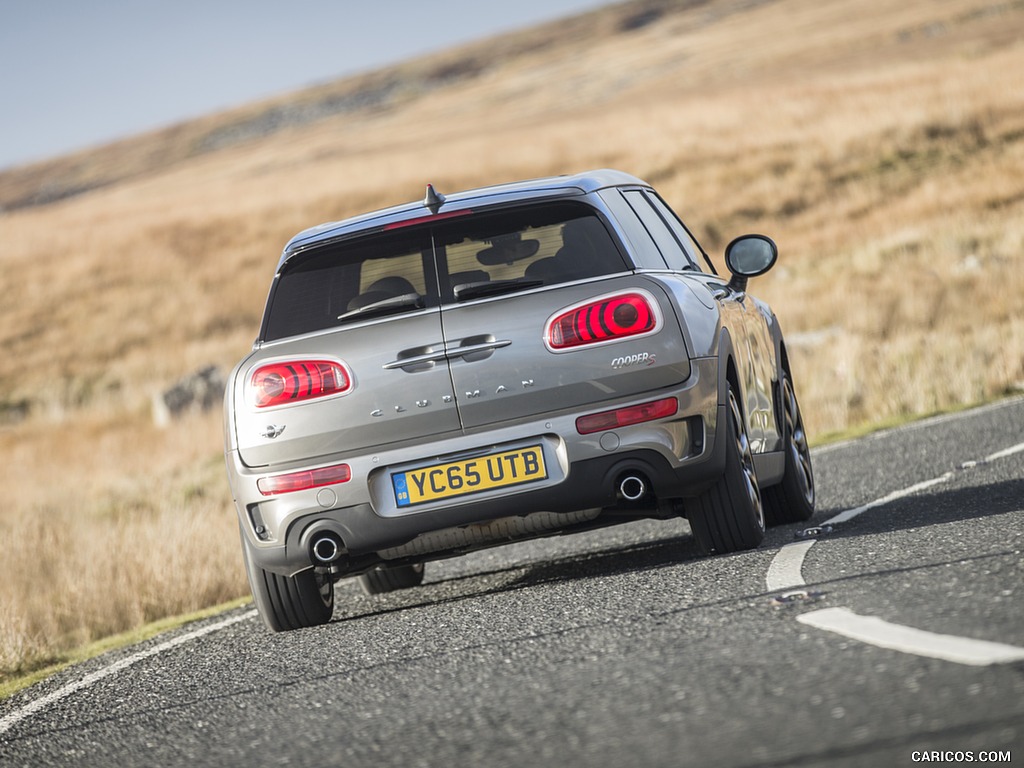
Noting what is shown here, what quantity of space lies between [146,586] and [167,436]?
43.0 ft

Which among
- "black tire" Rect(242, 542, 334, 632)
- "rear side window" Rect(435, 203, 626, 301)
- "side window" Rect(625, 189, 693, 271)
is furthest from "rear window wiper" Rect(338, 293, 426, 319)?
"side window" Rect(625, 189, 693, 271)

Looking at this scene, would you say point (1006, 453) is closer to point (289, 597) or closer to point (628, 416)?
point (628, 416)

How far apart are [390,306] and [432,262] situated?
0.26 m

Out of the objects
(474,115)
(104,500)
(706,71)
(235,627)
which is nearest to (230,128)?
(474,115)

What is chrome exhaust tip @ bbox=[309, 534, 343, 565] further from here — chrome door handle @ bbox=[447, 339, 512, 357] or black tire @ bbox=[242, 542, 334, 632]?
chrome door handle @ bbox=[447, 339, 512, 357]

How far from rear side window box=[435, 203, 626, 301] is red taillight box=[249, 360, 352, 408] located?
22.3 inches

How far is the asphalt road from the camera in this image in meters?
3.75

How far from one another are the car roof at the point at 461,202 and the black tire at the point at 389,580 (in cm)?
214

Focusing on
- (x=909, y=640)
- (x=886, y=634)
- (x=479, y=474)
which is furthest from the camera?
(x=479, y=474)

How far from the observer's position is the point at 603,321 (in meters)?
6.11

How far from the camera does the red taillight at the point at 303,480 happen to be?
20.3ft

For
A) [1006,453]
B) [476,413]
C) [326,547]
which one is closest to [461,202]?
[476,413]

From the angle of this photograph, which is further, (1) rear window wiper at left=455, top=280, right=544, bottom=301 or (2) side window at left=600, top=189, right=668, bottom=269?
(2) side window at left=600, top=189, right=668, bottom=269

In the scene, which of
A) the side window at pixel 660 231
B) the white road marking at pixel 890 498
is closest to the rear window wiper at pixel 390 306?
the side window at pixel 660 231
